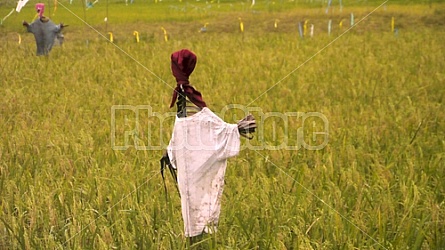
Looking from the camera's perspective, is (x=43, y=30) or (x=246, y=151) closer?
→ (x=246, y=151)

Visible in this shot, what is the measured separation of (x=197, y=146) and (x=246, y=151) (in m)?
1.39

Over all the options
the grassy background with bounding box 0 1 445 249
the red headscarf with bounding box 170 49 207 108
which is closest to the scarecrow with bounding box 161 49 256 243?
the red headscarf with bounding box 170 49 207 108

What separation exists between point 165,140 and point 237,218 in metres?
1.20

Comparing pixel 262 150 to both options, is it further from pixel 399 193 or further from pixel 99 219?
pixel 99 219

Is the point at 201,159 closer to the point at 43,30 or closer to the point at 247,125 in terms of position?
the point at 247,125

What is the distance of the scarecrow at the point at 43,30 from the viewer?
19.8 feet

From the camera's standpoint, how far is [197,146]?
155 centimetres

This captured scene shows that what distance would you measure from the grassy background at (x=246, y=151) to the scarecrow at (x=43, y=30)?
15 cm

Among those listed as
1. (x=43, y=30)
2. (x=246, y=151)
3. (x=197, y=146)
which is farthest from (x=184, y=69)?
(x=43, y=30)

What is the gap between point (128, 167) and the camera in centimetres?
251

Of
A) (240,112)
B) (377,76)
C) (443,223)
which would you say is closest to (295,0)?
(377,76)

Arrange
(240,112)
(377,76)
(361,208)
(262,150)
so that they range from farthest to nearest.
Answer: (377,76) → (240,112) → (262,150) → (361,208)

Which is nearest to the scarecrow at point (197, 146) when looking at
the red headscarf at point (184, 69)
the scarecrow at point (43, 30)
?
the red headscarf at point (184, 69)

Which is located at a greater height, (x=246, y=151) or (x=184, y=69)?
(x=184, y=69)
